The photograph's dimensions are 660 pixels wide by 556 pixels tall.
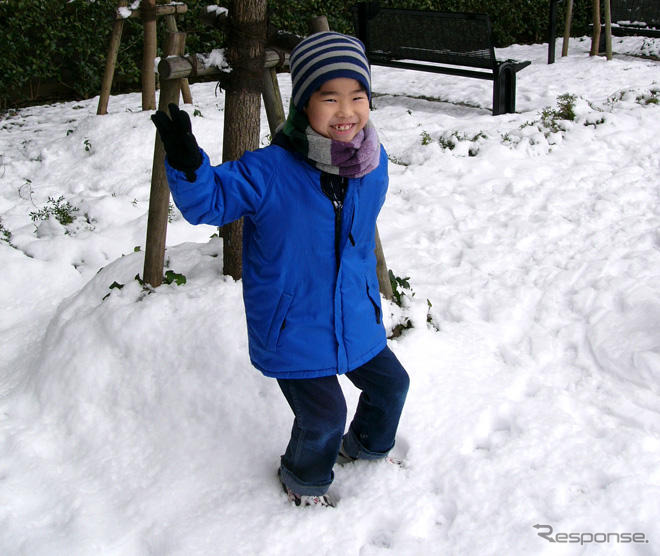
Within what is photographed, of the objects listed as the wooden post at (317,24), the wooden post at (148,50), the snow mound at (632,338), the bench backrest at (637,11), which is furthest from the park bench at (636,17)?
the wooden post at (317,24)

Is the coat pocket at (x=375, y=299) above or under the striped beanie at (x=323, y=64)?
under

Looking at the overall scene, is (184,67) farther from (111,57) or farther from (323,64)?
(111,57)

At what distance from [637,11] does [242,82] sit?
7.74 meters

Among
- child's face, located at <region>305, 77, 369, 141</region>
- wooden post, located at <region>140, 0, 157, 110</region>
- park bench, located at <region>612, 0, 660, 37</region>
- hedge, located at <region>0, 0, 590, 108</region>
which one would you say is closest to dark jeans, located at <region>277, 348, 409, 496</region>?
child's face, located at <region>305, 77, 369, 141</region>

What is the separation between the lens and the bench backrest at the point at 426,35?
242 inches

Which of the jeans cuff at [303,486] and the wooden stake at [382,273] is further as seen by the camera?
the wooden stake at [382,273]

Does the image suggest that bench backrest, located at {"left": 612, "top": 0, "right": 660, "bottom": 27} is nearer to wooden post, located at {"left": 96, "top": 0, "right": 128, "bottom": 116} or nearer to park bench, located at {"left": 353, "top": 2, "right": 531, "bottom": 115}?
park bench, located at {"left": 353, "top": 2, "right": 531, "bottom": 115}

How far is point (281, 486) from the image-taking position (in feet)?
7.33

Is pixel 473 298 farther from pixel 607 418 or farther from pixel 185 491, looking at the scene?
pixel 185 491

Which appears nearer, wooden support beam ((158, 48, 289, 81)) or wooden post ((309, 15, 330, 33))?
wooden support beam ((158, 48, 289, 81))

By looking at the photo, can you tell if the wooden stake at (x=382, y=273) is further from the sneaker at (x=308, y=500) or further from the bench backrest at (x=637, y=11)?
the bench backrest at (x=637, y=11)

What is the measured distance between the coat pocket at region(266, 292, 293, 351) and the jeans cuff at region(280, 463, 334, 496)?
0.48 m

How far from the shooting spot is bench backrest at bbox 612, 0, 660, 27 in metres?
8.21
